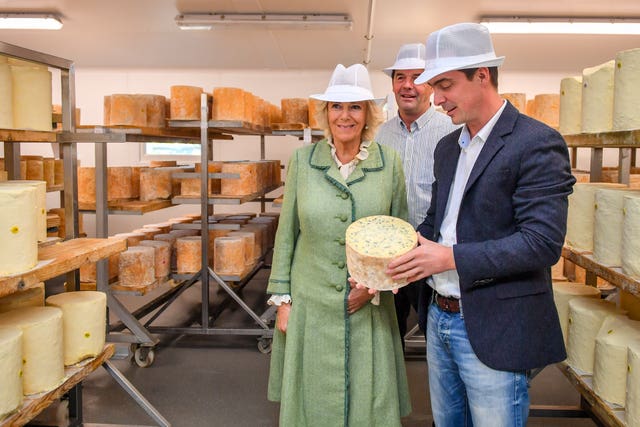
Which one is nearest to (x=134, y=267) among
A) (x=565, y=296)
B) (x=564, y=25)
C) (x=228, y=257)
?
(x=228, y=257)

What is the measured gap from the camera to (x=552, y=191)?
4.82 feet

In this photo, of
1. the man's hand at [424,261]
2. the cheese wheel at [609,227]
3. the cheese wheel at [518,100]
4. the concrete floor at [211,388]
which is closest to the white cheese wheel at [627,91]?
the cheese wheel at [609,227]

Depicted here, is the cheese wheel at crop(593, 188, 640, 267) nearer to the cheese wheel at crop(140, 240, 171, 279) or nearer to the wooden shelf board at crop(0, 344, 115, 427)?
the wooden shelf board at crop(0, 344, 115, 427)

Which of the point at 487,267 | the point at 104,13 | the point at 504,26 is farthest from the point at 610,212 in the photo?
the point at 104,13

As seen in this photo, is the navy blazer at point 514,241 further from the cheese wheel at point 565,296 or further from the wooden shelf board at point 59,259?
the wooden shelf board at point 59,259

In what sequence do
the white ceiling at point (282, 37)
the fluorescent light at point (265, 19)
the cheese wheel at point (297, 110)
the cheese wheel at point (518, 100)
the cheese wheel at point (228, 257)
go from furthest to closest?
1. the fluorescent light at point (265, 19)
2. the white ceiling at point (282, 37)
3. the cheese wheel at point (297, 110)
4. the cheese wheel at point (518, 100)
5. the cheese wheel at point (228, 257)

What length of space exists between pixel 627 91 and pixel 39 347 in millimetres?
2231

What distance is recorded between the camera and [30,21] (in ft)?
21.5

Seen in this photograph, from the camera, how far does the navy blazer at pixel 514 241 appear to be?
1.47 m

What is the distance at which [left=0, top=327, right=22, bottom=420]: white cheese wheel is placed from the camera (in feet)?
6.00

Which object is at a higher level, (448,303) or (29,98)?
(29,98)

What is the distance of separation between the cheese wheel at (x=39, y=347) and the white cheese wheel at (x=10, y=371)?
101 mm

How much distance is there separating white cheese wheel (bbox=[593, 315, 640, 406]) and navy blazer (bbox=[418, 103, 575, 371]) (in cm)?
60

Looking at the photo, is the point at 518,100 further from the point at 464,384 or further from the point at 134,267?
the point at 464,384
